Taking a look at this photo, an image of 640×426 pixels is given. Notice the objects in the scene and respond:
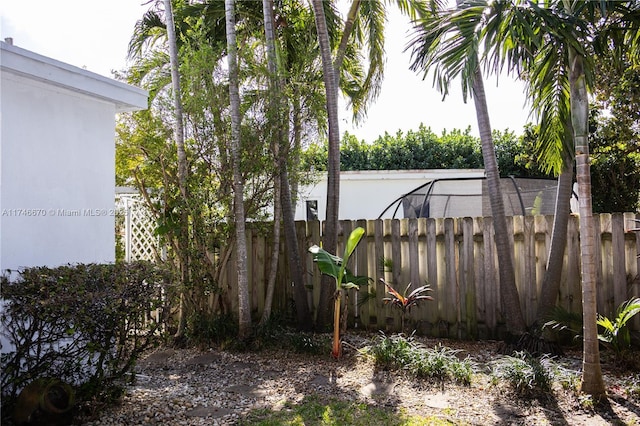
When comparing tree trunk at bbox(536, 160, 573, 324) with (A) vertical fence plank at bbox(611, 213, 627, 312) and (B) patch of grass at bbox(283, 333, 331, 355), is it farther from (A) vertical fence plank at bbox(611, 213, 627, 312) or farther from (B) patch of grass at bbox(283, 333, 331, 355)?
(B) patch of grass at bbox(283, 333, 331, 355)

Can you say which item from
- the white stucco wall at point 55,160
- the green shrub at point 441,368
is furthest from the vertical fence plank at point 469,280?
the white stucco wall at point 55,160

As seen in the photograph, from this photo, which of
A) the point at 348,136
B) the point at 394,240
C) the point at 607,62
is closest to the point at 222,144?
the point at 394,240

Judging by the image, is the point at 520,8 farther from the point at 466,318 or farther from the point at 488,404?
the point at 466,318

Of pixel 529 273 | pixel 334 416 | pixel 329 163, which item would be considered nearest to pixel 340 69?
pixel 329 163

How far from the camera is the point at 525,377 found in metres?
4.48

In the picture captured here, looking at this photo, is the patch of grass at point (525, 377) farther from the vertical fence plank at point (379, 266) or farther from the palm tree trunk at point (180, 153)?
the palm tree trunk at point (180, 153)

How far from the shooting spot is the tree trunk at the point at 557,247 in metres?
5.79

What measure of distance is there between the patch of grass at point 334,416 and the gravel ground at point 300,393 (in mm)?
109

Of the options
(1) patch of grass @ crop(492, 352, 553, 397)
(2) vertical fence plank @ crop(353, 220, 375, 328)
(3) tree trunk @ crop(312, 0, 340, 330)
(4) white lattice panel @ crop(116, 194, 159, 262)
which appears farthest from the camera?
(4) white lattice panel @ crop(116, 194, 159, 262)

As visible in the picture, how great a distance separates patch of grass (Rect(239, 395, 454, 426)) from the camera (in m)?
4.05

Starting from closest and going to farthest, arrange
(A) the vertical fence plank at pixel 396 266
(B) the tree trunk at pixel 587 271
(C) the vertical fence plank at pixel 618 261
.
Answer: (B) the tree trunk at pixel 587 271
(C) the vertical fence plank at pixel 618 261
(A) the vertical fence plank at pixel 396 266

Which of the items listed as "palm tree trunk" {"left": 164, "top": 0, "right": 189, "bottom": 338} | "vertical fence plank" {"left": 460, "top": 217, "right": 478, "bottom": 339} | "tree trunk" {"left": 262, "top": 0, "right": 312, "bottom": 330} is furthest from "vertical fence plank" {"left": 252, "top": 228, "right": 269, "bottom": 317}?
"vertical fence plank" {"left": 460, "top": 217, "right": 478, "bottom": 339}

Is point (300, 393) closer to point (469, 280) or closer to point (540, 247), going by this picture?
point (469, 280)

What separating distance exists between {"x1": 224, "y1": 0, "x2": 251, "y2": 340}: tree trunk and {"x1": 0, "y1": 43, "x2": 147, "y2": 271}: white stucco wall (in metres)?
1.12
